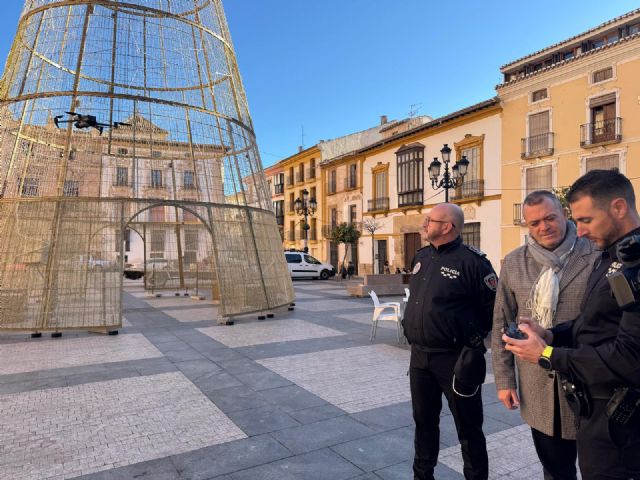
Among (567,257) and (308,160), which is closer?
(567,257)

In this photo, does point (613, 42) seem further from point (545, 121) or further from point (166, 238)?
point (166, 238)

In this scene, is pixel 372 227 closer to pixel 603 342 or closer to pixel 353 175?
pixel 353 175

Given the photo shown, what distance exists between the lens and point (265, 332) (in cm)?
852

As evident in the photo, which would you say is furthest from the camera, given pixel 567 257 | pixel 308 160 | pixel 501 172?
pixel 308 160

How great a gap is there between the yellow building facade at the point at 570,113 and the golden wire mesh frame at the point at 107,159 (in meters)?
12.9

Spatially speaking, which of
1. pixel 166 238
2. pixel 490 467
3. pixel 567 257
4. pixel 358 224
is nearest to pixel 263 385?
pixel 490 467

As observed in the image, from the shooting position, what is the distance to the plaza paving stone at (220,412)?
3311 mm

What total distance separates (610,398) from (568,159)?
61.5ft

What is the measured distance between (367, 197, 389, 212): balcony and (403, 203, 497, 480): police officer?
962 inches

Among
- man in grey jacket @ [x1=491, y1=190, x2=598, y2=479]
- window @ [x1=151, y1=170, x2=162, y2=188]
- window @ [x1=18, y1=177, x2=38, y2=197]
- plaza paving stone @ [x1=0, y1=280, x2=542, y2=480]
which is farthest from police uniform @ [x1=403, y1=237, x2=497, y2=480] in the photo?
window @ [x1=151, y1=170, x2=162, y2=188]

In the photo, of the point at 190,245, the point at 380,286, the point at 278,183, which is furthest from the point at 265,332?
the point at 278,183

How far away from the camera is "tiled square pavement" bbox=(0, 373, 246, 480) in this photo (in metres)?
3.42

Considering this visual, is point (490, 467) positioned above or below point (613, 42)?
below

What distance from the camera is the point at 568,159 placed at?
1781 centimetres
